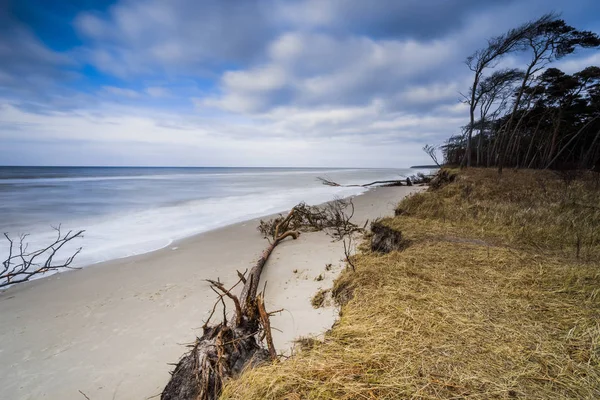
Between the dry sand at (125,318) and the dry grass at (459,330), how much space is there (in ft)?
A: 2.99

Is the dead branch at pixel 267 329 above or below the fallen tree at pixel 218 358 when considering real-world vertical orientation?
above

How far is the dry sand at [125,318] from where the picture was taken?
2.89 meters

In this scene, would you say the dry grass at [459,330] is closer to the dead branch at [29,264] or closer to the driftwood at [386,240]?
the driftwood at [386,240]

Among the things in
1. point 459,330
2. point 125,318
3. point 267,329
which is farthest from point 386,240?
point 125,318

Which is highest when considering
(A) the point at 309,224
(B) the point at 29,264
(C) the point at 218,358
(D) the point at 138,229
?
(B) the point at 29,264

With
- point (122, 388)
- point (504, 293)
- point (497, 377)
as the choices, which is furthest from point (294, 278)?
point (497, 377)

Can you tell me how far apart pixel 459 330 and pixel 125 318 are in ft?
14.8

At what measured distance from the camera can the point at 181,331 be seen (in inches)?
143

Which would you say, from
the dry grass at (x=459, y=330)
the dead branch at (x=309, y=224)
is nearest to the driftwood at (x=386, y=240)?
the dry grass at (x=459, y=330)

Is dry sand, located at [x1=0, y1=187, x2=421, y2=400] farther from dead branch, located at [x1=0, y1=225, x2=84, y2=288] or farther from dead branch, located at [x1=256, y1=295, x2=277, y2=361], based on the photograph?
dead branch, located at [x1=256, y1=295, x2=277, y2=361]

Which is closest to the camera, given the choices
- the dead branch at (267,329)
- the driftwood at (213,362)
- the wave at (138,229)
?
the driftwood at (213,362)

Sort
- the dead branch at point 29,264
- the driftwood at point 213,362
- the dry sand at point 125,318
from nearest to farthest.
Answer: the dead branch at point 29,264, the driftwood at point 213,362, the dry sand at point 125,318

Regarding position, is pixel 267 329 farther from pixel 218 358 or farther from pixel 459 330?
pixel 459 330

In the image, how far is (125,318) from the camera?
398 cm
